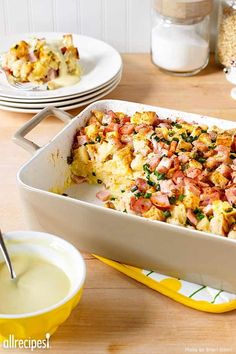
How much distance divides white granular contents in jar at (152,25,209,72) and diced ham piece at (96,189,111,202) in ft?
2.12

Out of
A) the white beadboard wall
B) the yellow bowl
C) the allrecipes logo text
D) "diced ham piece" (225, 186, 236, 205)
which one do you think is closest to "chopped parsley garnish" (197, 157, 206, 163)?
"diced ham piece" (225, 186, 236, 205)

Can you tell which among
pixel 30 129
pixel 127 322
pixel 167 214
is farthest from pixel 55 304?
pixel 30 129

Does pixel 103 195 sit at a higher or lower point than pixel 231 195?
lower

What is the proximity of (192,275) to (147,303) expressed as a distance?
88 mm

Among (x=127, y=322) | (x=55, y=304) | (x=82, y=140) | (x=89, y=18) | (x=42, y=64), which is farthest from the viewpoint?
(x=89, y=18)

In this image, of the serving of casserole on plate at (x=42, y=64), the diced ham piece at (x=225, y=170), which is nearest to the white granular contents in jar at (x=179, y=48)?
the serving of casserole on plate at (x=42, y=64)

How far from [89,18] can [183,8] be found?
13.7 inches

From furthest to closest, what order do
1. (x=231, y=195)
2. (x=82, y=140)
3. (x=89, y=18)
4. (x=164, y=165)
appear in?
(x=89, y=18) < (x=82, y=140) < (x=164, y=165) < (x=231, y=195)

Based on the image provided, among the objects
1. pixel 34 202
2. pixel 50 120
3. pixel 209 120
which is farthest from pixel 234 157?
pixel 50 120

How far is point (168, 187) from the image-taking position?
4.11ft

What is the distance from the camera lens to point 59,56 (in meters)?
1.78

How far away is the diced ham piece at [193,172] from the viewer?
4.17 ft

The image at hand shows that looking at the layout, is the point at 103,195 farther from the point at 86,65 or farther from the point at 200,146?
the point at 86,65

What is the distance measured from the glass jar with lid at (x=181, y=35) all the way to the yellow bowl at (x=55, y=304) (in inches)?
37.4
